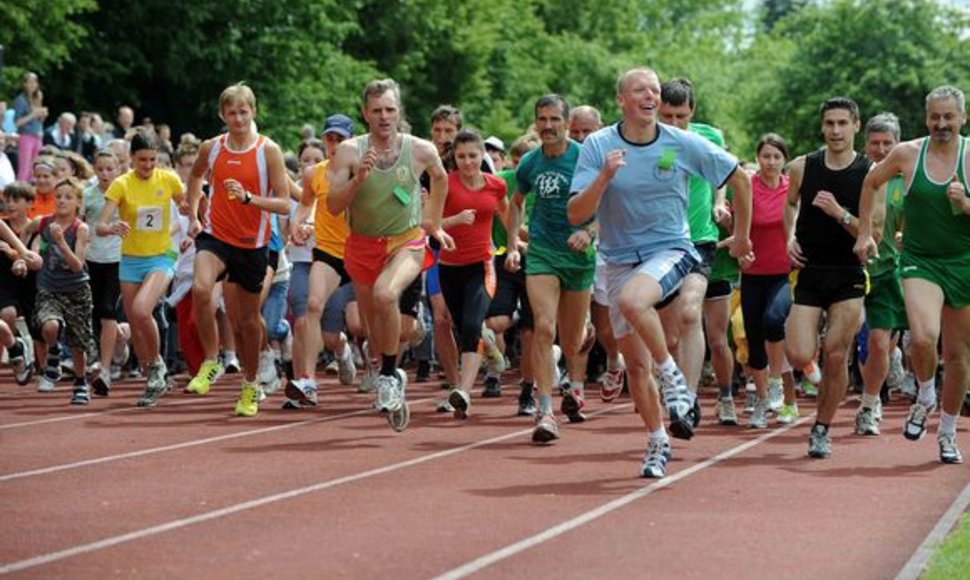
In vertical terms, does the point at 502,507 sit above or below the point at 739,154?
below

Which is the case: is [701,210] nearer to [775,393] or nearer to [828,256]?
[828,256]

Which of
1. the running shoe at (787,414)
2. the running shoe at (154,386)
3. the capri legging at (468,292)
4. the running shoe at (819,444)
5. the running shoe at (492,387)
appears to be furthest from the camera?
the running shoe at (492,387)

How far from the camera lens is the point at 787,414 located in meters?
16.7

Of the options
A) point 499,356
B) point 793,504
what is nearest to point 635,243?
point 793,504

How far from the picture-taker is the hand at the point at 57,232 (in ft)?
61.6

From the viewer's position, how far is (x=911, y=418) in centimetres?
1427

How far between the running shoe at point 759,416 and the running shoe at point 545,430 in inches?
89.4

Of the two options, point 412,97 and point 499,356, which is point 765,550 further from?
point 412,97

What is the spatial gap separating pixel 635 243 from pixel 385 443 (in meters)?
2.77

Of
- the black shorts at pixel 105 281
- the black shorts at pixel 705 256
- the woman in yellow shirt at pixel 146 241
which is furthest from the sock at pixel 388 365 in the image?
the black shorts at pixel 105 281

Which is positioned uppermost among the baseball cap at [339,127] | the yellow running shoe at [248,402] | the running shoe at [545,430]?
the baseball cap at [339,127]

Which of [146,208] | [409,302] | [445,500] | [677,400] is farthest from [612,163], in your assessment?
[146,208]

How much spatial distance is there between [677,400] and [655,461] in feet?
1.26

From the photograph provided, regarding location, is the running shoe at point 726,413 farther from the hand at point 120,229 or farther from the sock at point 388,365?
the hand at point 120,229
